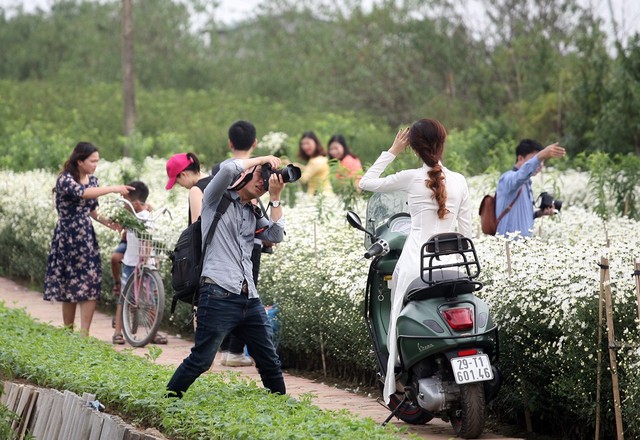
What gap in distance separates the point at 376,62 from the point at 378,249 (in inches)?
1093

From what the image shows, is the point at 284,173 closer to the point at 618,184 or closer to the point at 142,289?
the point at 142,289

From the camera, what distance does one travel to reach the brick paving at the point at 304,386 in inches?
288

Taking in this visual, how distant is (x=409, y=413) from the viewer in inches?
285

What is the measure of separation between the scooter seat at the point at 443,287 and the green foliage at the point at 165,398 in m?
0.81

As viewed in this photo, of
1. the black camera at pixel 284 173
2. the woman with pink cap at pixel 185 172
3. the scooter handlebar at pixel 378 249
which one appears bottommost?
the scooter handlebar at pixel 378 249

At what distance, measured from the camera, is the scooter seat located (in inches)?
266

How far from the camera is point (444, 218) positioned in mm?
7039

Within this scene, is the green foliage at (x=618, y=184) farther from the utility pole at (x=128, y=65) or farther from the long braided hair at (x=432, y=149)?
the utility pole at (x=128, y=65)

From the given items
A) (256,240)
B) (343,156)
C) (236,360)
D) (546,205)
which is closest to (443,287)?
(256,240)

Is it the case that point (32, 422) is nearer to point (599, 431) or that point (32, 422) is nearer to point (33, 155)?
point (599, 431)

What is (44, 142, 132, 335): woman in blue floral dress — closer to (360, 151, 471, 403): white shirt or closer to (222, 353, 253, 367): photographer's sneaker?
(222, 353, 253, 367): photographer's sneaker

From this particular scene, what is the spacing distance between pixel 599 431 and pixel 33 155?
1682cm

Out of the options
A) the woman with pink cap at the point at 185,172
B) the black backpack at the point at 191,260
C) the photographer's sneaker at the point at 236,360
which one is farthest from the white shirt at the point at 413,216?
the photographer's sneaker at the point at 236,360

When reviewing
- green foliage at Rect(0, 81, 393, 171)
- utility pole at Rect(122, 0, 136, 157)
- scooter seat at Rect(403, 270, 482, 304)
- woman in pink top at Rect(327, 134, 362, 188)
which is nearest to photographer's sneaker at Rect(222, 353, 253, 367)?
scooter seat at Rect(403, 270, 482, 304)
